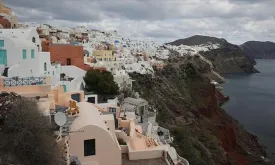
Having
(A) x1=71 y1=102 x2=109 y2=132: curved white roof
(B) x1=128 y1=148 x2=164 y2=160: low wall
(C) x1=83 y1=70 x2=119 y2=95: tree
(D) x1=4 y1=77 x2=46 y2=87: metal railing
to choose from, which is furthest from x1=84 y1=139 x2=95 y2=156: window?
(C) x1=83 y1=70 x2=119 y2=95: tree

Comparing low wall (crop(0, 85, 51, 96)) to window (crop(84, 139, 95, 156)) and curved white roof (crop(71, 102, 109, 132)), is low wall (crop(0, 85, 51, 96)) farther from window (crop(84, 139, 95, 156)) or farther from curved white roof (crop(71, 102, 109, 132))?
window (crop(84, 139, 95, 156))

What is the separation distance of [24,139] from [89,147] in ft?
13.9

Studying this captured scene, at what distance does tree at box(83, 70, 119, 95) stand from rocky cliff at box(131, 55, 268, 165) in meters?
6.55

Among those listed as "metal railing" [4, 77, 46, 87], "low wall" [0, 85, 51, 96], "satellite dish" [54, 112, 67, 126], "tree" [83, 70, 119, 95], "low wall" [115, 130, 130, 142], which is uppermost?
"metal railing" [4, 77, 46, 87]

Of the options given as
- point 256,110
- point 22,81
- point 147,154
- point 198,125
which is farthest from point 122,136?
point 256,110

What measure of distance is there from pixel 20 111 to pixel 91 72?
1916 cm

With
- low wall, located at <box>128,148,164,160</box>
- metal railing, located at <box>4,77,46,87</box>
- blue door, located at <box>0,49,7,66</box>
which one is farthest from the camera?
blue door, located at <box>0,49,7,66</box>

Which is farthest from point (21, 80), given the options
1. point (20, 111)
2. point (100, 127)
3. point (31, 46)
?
point (31, 46)

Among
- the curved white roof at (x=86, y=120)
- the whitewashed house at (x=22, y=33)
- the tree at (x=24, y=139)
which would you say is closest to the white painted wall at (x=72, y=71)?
the whitewashed house at (x=22, y=33)

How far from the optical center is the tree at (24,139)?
7.79m

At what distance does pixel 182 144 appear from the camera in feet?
84.7

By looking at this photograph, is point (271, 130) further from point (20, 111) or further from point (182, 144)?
point (20, 111)

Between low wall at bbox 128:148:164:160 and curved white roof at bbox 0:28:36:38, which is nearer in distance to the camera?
low wall at bbox 128:148:164:160

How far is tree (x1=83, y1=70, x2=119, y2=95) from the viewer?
26719 millimetres
